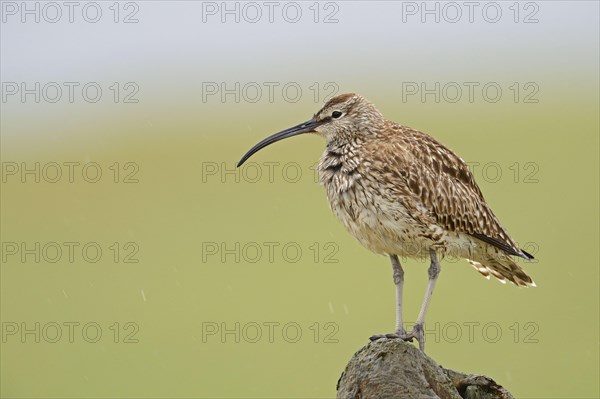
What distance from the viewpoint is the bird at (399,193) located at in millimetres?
11898

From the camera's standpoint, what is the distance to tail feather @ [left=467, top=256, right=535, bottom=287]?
43.1ft

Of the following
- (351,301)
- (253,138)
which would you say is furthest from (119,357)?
(253,138)

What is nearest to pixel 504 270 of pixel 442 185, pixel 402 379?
pixel 442 185

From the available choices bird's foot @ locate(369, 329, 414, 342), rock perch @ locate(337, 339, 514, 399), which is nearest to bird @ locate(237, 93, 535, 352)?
bird's foot @ locate(369, 329, 414, 342)

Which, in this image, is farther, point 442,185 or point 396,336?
point 442,185

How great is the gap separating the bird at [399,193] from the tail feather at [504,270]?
0.12ft

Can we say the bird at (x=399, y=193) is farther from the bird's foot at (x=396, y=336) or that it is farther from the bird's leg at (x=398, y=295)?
the bird's foot at (x=396, y=336)

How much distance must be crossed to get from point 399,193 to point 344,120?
1.30 meters

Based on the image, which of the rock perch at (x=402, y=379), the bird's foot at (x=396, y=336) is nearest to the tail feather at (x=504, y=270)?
the bird's foot at (x=396, y=336)

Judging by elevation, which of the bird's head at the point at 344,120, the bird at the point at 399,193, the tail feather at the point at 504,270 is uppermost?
the bird's head at the point at 344,120

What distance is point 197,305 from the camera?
101 ft

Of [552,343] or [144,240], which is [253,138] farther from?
[552,343]

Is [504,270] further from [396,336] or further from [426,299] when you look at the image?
[396,336]

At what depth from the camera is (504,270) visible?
1336 centimetres
